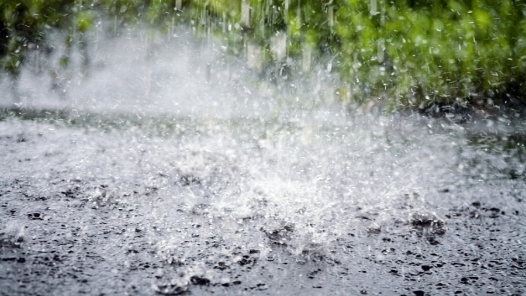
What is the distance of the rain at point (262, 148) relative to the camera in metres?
1.74

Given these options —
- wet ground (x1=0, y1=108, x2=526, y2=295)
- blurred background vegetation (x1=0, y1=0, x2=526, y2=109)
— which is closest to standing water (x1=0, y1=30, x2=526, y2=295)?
wet ground (x1=0, y1=108, x2=526, y2=295)

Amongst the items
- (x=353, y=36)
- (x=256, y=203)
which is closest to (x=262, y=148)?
(x=256, y=203)

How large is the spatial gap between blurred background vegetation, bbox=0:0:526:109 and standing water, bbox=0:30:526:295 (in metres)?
0.63

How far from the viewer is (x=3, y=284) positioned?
149cm

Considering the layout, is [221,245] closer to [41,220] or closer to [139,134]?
[41,220]

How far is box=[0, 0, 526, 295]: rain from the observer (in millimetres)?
1742

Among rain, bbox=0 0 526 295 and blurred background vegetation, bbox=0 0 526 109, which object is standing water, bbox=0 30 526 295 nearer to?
rain, bbox=0 0 526 295

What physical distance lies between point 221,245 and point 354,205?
0.88 metres

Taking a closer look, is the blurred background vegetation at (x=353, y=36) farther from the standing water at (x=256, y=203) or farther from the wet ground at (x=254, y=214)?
the wet ground at (x=254, y=214)

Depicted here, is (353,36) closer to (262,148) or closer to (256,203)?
(262,148)

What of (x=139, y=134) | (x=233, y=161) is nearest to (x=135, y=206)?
(x=233, y=161)

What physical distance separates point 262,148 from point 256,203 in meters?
1.37

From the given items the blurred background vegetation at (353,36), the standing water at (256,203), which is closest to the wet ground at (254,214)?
the standing water at (256,203)

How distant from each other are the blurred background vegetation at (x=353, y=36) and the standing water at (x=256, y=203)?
63 centimetres
